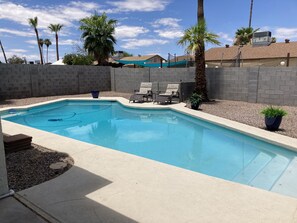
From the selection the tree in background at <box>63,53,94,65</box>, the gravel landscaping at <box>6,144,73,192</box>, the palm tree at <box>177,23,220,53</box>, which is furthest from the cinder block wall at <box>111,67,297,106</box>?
the tree in background at <box>63,53,94,65</box>

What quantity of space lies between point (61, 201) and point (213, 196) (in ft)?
6.59

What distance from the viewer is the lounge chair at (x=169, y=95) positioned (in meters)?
12.2

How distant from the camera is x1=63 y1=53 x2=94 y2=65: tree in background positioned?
87.4ft

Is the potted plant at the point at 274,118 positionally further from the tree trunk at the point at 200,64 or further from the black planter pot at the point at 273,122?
the tree trunk at the point at 200,64

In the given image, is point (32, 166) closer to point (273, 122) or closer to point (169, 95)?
point (273, 122)

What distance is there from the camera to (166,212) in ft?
9.55

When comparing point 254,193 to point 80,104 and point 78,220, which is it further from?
point 80,104

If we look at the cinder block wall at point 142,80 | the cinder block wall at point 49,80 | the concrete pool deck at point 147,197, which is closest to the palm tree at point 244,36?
the cinder block wall at point 142,80

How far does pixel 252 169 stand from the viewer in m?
5.17

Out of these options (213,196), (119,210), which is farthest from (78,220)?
(213,196)

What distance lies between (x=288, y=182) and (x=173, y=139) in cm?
364

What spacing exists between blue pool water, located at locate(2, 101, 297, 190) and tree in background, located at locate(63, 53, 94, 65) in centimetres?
1486

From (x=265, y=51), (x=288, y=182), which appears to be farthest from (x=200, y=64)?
(x=265, y=51)

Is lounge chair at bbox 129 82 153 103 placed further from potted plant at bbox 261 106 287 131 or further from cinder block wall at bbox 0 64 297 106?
potted plant at bbox 261 106 287 131
